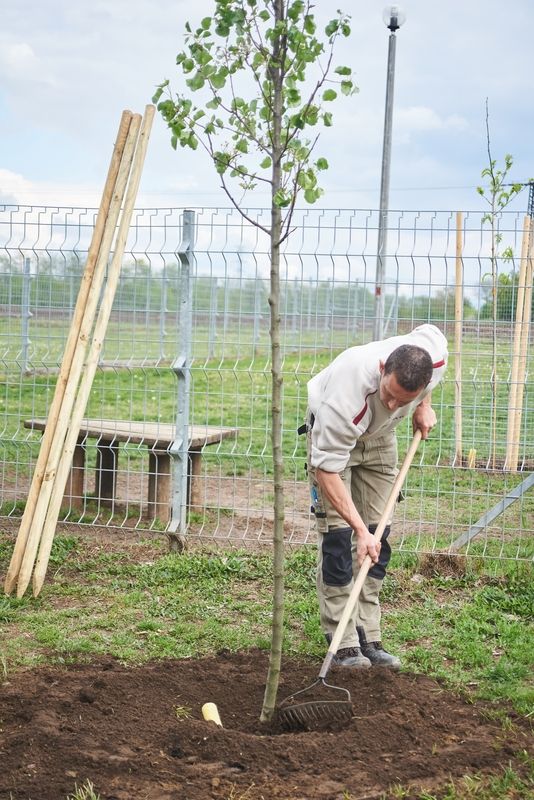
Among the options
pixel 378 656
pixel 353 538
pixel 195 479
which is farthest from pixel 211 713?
pixel 195 479

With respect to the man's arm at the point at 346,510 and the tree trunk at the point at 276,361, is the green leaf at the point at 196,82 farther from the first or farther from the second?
the man's arm at the point at 346,510

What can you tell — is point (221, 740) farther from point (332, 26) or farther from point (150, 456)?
point (150, 456)

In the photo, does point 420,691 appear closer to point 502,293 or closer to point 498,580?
point 498,580

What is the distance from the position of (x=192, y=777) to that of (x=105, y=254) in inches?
143

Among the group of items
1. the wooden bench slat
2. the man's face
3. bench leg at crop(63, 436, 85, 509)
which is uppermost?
the man's face

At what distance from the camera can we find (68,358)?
230 inches

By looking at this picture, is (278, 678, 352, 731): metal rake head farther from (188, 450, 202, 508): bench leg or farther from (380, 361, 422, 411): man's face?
(188, 450, 202, 508): bench leg

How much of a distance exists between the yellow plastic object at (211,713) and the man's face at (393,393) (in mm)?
1525

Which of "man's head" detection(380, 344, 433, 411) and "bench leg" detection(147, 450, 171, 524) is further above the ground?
"man's head" detection(380, 344, 433, 411)

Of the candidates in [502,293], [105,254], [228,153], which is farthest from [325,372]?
[502,293]

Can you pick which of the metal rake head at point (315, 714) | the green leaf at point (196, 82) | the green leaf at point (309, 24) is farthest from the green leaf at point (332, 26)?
the metal rake head at point (315, 714)

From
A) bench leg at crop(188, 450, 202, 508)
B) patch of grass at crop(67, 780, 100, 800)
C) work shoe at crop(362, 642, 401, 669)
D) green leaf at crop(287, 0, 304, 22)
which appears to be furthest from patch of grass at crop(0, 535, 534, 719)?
green leaf at crop(287, 0, 304, 22)

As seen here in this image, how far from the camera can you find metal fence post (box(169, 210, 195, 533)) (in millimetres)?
6441

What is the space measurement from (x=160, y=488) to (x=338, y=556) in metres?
2.97
